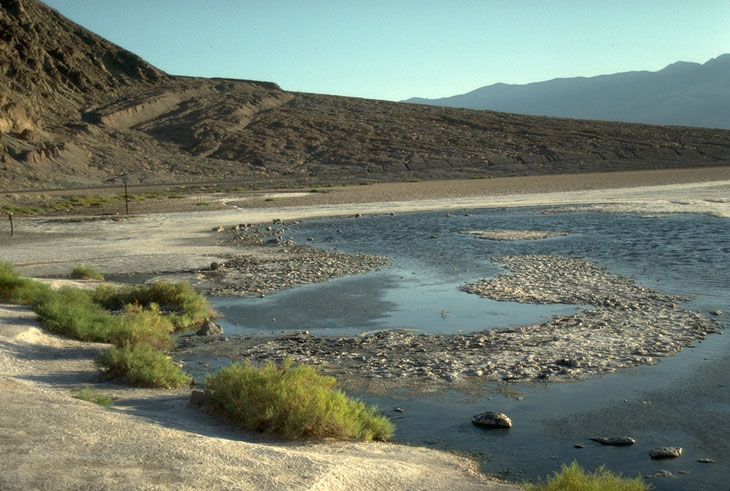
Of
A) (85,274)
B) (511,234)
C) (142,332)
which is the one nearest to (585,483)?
(142,332)

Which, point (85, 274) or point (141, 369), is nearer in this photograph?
point (141, 369)

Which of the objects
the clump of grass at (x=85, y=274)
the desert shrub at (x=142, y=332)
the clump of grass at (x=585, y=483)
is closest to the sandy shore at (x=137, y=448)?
the desert shrub at (x=142, y=332)

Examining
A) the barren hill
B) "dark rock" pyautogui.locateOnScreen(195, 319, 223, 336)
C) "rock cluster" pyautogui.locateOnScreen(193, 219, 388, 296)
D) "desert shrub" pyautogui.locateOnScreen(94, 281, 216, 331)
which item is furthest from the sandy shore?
the barren hill

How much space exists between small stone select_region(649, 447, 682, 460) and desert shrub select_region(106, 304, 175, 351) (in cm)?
569

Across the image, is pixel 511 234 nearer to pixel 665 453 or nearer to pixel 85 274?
pixel 85 274

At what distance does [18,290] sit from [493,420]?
7950mm

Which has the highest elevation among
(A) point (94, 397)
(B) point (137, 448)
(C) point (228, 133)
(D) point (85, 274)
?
(C) point (228, 133)

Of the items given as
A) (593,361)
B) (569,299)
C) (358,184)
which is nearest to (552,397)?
(593,361)

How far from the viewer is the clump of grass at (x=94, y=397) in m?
7.14

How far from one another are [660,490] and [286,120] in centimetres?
7357

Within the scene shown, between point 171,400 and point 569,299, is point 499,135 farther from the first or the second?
point 171,400

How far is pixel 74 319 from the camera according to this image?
10383 mm

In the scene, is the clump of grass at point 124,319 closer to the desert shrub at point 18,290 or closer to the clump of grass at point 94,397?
the desert shrub at point 18,290

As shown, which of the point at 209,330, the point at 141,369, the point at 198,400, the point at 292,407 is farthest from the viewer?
the point at 209,330
